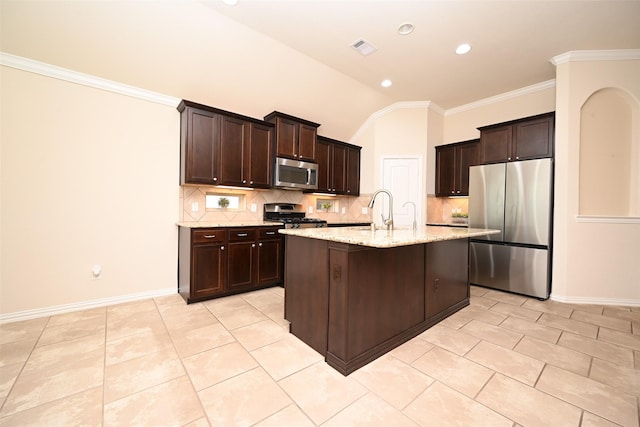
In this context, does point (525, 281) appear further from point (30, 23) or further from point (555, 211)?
point (30, 23)

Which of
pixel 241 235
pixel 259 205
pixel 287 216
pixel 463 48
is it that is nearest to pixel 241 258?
pixel 241 235

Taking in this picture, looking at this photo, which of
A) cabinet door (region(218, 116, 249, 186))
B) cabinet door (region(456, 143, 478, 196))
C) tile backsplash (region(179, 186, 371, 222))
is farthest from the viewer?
cabinet door (region(456, 143, 478, 196))

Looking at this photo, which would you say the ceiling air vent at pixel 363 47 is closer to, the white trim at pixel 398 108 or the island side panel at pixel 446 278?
the white trim at pixel 398 108

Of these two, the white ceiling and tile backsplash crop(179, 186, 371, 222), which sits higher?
the white ceiling

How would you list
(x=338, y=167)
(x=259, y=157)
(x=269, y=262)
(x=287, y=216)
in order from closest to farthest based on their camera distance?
(x=269, y=262) → (x=259, y=157) → (x=287, y=216) → (x=338, y=167)

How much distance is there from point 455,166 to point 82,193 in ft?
18.0

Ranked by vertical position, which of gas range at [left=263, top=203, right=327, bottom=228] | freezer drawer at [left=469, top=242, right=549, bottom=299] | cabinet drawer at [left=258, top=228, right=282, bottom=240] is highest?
gas range at [left=263, top=203, right=327, bottom=228]

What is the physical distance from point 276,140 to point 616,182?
15.0 ft

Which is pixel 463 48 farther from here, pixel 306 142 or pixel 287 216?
pixel 287 216

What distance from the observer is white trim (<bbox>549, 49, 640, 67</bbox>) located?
3.20 meters

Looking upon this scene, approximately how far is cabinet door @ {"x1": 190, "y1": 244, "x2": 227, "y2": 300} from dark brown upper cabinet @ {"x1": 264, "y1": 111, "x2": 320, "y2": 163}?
67.8 inches

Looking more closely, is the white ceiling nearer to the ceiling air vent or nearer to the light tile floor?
the ceiling air vent

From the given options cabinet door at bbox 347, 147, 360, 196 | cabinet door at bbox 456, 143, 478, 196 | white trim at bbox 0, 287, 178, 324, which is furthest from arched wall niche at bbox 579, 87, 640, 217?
white trim at bbox 0, 287, 178, 324

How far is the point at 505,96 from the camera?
4.43 metres
